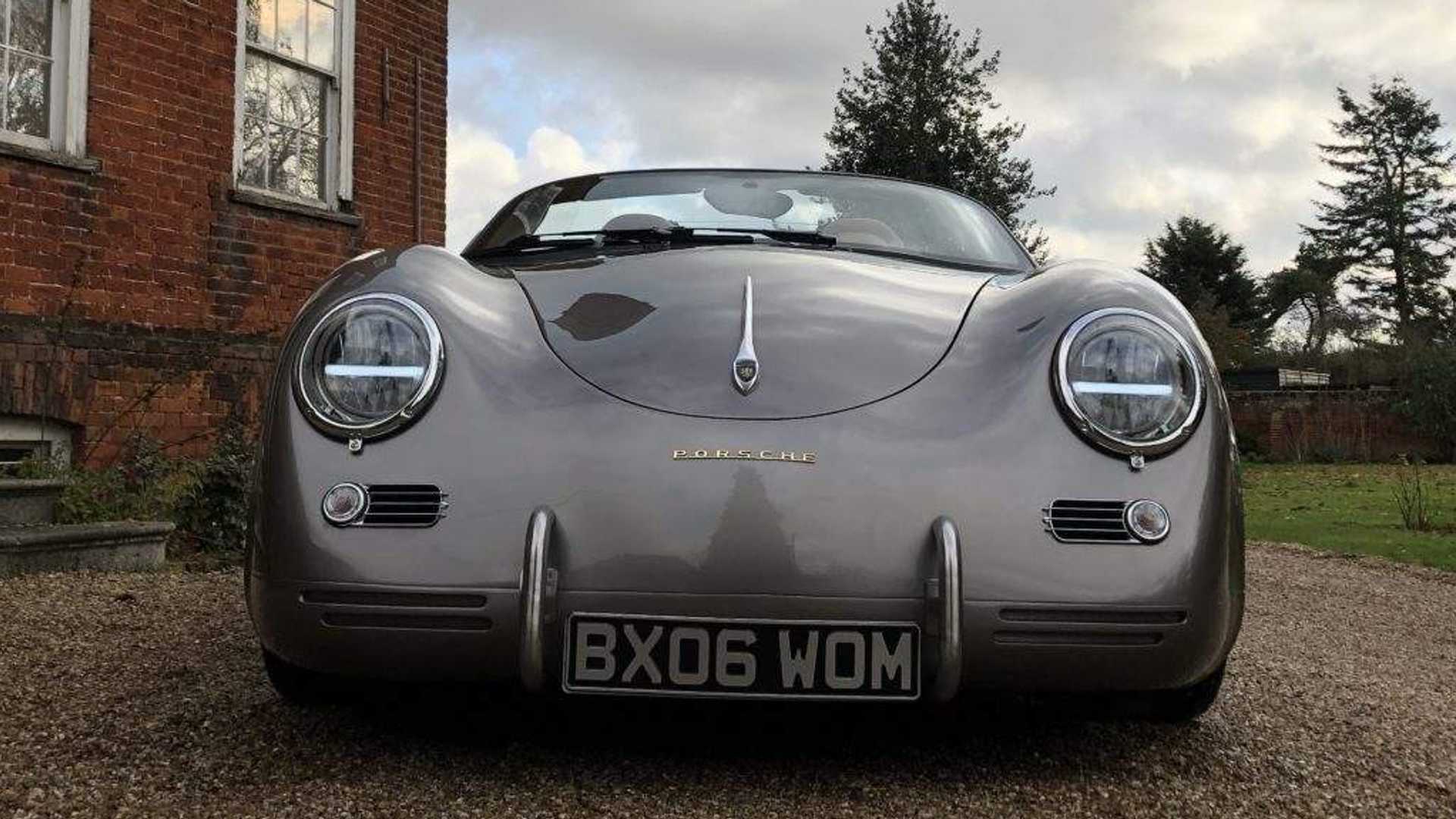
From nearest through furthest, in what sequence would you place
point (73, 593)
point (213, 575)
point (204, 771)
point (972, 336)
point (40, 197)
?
point (204, 771) → point (972, 336) → point (73, 593) → point (213, 575) → point (40, 197)

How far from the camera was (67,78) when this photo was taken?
232 inches

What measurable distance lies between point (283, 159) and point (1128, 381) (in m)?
6.09

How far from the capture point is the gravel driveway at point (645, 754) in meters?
1.99

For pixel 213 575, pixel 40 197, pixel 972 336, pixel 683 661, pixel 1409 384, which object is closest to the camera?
pixel 683 661

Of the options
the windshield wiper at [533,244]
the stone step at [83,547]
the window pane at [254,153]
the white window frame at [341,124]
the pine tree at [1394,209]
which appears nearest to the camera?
the windshield wiper at [533,244]

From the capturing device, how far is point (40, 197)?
224 inches

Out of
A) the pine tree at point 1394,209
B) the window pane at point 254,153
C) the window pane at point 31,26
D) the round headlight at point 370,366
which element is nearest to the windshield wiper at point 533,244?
the round headlight at point 370,366

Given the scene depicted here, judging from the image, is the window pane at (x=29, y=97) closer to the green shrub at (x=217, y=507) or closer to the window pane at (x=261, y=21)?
the window pane at (x=261, y=21)

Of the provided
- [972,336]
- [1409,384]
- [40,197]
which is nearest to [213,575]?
[40,197]

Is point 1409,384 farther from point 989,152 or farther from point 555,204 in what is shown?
point 555,204

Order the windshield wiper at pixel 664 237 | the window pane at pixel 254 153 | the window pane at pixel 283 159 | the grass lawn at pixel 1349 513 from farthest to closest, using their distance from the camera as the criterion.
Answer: the grass lawn at pixel 1349 513
the window pane at pixel 283 159
the window pane at pixel 254 153
the windshield wiper at pixel 664 237

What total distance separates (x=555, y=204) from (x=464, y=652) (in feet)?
5.60

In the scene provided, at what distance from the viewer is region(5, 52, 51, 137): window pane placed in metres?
5.73

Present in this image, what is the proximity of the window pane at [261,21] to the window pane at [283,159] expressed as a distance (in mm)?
471
